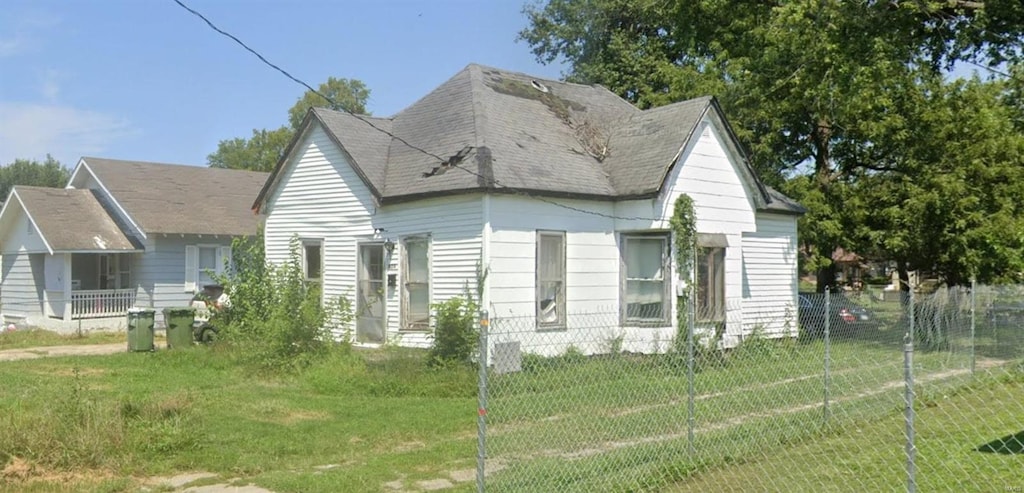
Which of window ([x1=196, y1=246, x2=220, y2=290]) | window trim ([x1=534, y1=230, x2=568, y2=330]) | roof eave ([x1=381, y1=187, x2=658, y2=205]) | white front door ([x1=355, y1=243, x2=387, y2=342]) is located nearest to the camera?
roof eave ([x1=381, y1=187, x2=658, y2=205])

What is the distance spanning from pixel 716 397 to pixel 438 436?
327cm

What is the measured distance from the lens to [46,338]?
2314 centimetres

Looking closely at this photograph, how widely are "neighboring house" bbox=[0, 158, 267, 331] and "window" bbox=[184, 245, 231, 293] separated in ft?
0.10

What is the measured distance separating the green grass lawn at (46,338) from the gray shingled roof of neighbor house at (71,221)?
8.11ft

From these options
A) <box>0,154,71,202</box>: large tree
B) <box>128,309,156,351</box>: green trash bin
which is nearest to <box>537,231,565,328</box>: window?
<box>128,309,156,351</box>: green trash bin

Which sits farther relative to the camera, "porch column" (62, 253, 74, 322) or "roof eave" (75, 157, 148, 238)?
"roof eave" (75, 157, 148, 238)

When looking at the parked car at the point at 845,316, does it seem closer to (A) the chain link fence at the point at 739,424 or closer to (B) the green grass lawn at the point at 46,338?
(A) the chain link fence at the point at 739,424

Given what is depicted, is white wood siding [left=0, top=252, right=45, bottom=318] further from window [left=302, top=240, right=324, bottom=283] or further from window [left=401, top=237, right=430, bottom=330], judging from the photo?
window [left=401, top=237, right=430, bottom=330]

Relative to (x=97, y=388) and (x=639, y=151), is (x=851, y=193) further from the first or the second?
(x=97, y=388)

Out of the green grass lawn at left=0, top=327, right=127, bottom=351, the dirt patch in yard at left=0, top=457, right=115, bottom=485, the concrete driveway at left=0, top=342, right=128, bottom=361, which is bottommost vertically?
the dirt patch in yard at left=0, top=457, right=115, bottom=485

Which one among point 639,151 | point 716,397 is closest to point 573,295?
point 639,151

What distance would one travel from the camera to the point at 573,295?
16.2 m

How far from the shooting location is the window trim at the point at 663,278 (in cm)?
1639

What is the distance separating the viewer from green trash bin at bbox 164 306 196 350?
62.4ft
